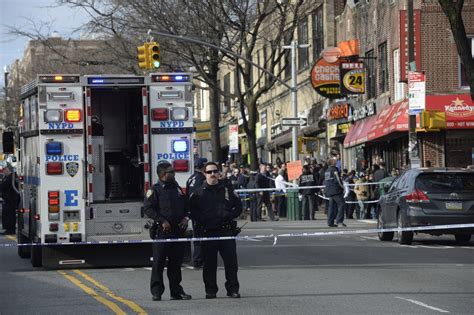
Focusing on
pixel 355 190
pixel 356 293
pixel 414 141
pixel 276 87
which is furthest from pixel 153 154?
pixel 276 87

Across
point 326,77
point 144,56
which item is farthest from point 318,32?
point 144,56

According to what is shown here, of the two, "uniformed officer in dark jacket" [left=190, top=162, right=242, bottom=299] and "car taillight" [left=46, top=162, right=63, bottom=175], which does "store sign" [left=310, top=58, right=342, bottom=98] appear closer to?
"car taillight" [left=46, top=162, right=63, bottom=175]

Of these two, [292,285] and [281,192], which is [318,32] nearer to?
[281,192]

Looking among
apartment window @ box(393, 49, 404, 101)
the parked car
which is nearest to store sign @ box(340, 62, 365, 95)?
apartment window @ box(393, 49, 404, 101)

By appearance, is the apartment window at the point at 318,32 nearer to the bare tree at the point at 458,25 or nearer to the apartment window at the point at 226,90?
the apartment window at the point at 226,90

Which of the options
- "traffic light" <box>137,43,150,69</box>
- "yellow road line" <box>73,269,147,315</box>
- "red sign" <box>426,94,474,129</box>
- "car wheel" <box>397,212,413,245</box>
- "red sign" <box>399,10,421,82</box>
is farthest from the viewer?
"red sign" <box>399,10,421,82</box>

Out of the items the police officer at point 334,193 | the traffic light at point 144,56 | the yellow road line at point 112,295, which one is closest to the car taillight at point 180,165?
the yellow road line at point 112,295

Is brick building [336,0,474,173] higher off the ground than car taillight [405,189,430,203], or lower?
higher

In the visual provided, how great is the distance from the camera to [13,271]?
59.6ft

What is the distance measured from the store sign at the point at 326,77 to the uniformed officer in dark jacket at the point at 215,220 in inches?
1084

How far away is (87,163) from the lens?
17641 millimetres

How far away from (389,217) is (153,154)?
7.73 meters

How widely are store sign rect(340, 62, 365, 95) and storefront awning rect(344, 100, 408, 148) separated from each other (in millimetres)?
1239

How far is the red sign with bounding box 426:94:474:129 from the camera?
35344 millimetres
